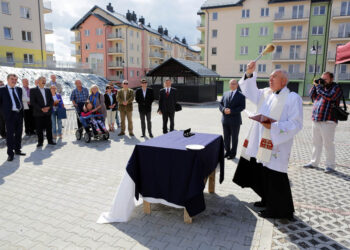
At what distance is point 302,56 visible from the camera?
3638 cm

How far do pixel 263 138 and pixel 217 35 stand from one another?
39388 mm

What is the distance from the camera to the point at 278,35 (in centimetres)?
3703

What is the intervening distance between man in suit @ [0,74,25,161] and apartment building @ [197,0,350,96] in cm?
3527

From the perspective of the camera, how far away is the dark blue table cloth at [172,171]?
359 centimetres

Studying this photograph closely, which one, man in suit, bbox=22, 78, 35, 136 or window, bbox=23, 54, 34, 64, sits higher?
window, bbox=23, 54, 34, 64

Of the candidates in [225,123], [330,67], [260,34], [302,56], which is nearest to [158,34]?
[260,34]

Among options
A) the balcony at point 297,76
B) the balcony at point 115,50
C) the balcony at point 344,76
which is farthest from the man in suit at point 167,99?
the balcony at point 115,50

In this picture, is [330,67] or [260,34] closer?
[330,67]

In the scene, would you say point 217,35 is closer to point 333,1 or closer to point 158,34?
point 333,1

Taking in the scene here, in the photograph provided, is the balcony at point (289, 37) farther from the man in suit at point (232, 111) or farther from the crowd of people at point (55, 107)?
the man in suit at point (232, 111)

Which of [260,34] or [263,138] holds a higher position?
[260,34]

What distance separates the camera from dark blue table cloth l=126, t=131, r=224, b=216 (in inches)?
141

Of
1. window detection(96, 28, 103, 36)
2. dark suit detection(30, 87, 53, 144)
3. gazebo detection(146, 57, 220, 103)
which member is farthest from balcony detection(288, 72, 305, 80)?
dark suit detection(30, 87, 53, 144)

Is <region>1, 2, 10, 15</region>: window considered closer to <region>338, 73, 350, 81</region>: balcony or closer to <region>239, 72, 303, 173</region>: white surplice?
<region>239, 72, 303, 173</region>: white surplice
